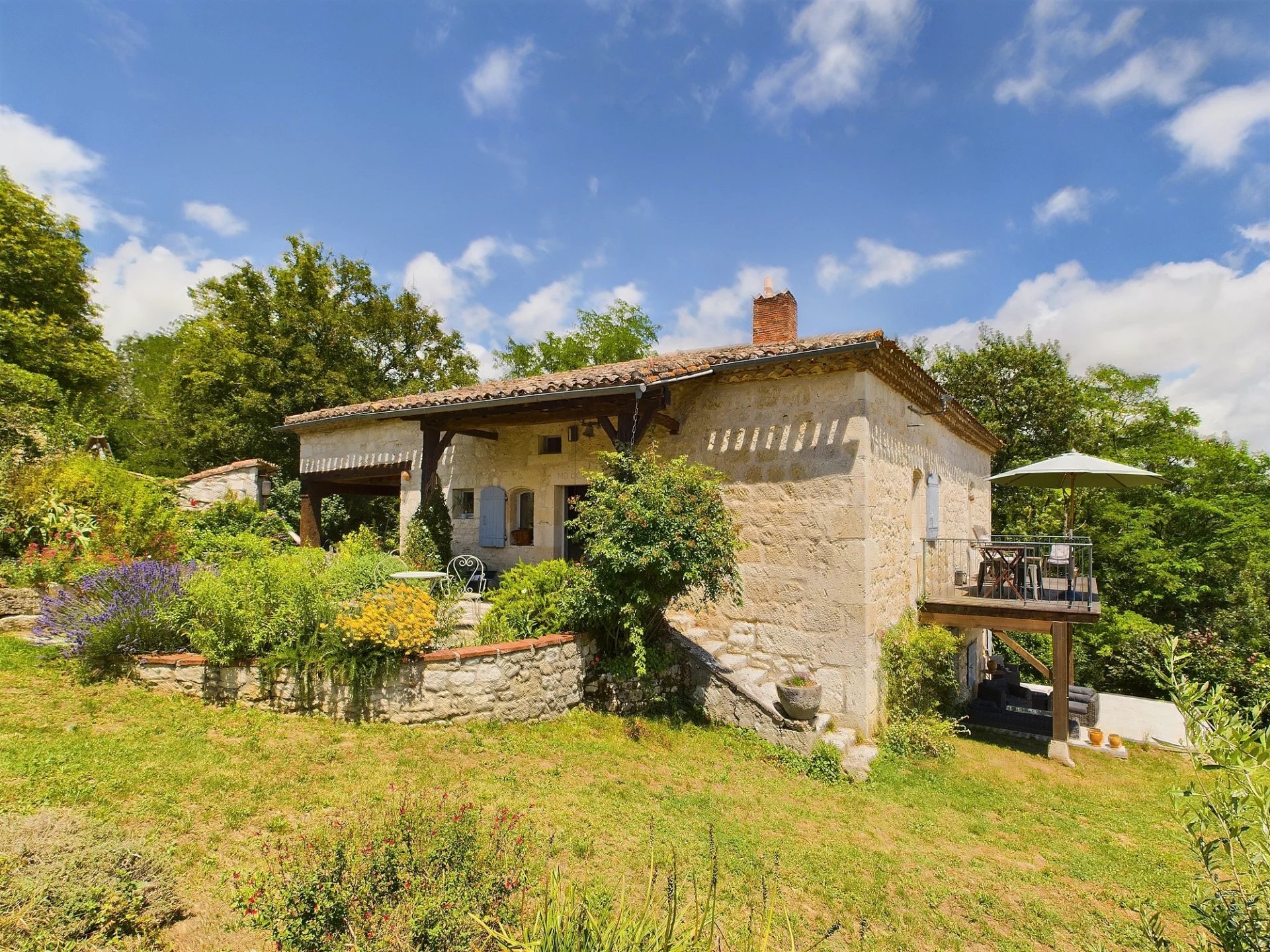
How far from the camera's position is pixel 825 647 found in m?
7.99

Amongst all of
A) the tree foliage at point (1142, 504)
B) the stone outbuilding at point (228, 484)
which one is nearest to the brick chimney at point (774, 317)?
the stone outbuilding at point (228, 484)

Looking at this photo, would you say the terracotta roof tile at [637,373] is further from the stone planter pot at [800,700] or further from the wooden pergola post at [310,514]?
the stone planter pot at [800,700]

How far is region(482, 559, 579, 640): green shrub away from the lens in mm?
7192

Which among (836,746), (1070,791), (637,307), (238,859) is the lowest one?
(1070,791)

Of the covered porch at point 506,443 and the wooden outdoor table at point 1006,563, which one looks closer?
the covered porch at point 506,443

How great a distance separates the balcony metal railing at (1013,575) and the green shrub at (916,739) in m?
2.46

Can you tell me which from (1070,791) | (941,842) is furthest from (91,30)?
(1070,791)

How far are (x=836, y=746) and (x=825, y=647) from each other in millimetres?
1278

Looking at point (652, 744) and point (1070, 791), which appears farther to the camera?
point (1070, 791)

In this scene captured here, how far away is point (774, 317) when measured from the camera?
10609 mm

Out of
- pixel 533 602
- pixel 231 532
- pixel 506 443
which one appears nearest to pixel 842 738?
pixel 533 602

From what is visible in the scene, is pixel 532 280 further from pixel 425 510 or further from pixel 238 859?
pixel 238 859

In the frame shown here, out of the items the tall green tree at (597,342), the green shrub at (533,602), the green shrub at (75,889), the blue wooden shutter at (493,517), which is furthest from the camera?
the tall green tree at (597,342)

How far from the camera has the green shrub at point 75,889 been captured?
2.56 meters
